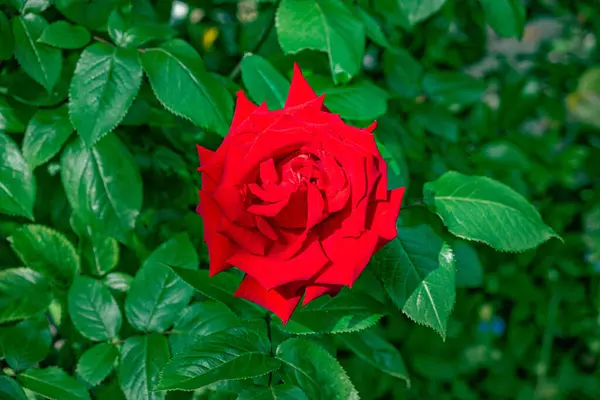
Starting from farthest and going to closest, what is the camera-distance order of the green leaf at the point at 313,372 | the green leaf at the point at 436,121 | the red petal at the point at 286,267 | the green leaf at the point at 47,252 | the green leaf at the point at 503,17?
Result: the green leaf at the point at 436,121, the green leaf at the point at 503,17, the green leaf at the point at 47,252, the green leaf at the point at 313,372, the red petal at the point at 286,267

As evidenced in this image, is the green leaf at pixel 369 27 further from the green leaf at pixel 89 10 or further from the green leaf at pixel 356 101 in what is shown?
the green leaf at pixel 89 10

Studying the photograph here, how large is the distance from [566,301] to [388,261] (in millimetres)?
1752

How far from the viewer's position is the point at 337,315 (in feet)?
2.78

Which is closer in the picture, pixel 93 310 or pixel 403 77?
Result: pixel 93 310

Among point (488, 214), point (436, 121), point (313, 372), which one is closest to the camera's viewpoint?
point (313, 372)

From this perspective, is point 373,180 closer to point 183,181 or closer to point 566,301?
point 183,181

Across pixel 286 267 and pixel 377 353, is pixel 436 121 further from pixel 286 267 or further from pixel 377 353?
pixel 286 267

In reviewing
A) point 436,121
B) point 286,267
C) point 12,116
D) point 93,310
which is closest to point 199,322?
point 93,310

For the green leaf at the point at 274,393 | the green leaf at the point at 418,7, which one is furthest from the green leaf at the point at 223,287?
the green leaf at the point at 418,7

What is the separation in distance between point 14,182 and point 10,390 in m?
0.27

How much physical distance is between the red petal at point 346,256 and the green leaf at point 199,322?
237 mm

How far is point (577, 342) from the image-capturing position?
2.54m

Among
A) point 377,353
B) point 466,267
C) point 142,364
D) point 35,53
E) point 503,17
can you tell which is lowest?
point 466,267

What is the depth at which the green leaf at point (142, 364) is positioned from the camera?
2.83 ft
